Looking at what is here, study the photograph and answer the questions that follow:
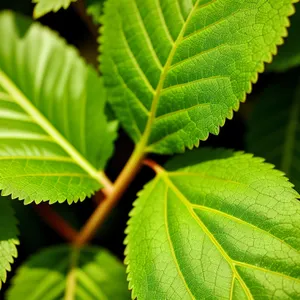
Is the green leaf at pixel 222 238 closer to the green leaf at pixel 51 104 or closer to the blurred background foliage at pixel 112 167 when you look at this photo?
the green leaf at pixel 51 104

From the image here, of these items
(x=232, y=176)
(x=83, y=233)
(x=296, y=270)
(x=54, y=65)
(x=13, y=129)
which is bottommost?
(x=83, y=233)

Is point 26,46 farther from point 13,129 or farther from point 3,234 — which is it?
point 3,234

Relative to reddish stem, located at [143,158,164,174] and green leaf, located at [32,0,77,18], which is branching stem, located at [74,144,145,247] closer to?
reddish stem, located at [143,158,164,174]

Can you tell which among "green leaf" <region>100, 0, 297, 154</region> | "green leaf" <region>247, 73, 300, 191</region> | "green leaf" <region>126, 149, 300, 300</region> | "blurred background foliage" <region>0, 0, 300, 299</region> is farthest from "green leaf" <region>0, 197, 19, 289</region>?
"green leaf" <region>247, 73, 300, 191</region>

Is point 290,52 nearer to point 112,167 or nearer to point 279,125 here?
point 279,125

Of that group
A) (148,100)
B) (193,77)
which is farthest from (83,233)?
(193,77)

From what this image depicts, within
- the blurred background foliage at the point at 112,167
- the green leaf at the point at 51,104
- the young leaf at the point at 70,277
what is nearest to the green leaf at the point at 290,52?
the blurred background foliage at the point at 112,167
